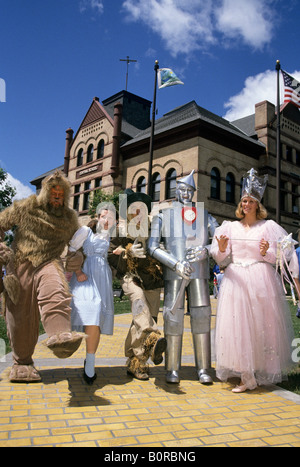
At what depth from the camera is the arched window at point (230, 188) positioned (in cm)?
2122

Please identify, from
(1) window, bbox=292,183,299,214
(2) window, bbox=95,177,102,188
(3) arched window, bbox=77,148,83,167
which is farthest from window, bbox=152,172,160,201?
(1) window, bbox=292,183,299,214

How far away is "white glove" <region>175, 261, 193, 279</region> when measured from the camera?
12.7 ft

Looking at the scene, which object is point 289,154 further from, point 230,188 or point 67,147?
point 67,147

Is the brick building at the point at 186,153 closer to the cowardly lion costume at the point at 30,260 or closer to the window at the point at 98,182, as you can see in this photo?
the window at the point at 98,182

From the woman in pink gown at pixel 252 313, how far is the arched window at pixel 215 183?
54.3ft

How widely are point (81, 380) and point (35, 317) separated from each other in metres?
0.85

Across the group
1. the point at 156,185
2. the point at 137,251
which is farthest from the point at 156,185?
the point at 137,251

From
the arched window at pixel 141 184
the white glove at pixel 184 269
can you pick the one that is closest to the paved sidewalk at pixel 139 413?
the white glove at pixel 184 269

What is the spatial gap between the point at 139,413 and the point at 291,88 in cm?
1561

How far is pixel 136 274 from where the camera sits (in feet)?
14.2

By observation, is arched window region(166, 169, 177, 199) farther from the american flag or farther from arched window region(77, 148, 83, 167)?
arched window region(77, 148, 83, 167)
